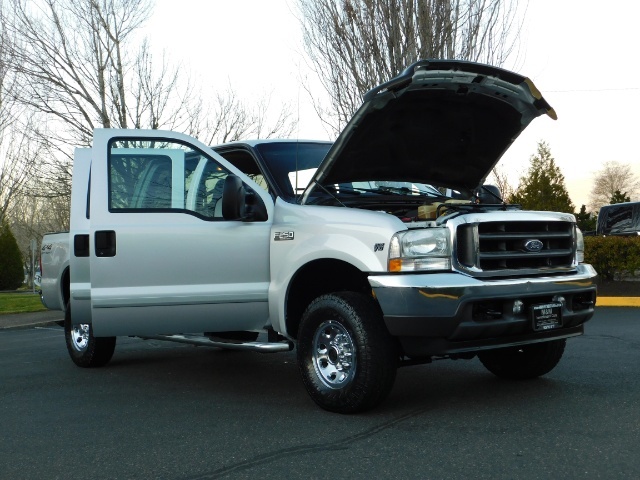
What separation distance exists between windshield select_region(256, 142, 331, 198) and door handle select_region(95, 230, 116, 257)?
1321mm

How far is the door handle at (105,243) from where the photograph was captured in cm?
574

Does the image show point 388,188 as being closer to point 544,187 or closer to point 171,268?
point 171,268

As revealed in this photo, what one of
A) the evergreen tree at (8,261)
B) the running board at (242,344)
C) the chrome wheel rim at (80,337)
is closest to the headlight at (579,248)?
the running board at (242,344)

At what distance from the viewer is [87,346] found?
758 cm

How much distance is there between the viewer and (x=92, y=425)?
202 inches

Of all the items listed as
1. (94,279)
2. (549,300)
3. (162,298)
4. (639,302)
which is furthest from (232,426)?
(639,302)

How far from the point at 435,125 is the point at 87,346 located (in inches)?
157

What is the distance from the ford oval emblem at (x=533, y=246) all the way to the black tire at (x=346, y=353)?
1082 mm

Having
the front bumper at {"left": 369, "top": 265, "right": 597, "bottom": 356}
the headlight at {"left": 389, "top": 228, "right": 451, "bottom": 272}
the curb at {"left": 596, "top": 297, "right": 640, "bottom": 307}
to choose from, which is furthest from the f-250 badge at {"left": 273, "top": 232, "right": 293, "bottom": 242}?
the curb at {"left": 596, "top": 297, "right": 640, "bottom": 307}

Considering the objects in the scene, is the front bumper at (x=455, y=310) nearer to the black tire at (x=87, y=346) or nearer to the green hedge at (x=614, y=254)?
the black tire at (x=87, y=346)

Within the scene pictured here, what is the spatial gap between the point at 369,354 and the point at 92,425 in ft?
6.18

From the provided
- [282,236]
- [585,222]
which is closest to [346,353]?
[282,236]

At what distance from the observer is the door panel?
5730 mm

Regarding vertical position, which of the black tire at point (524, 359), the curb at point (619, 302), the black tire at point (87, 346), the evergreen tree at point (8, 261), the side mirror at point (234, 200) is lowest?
the evergreen tree at point (8, 261)
